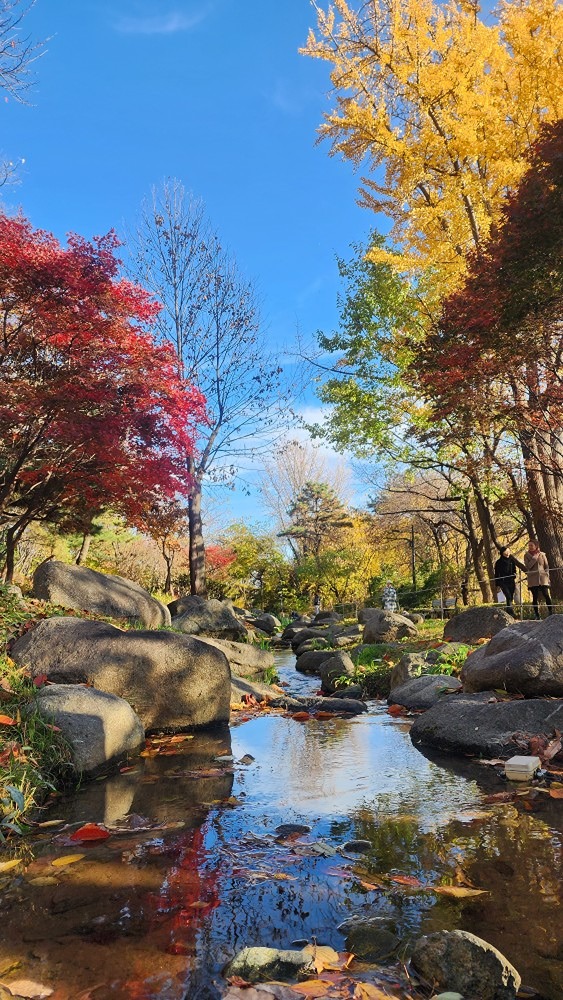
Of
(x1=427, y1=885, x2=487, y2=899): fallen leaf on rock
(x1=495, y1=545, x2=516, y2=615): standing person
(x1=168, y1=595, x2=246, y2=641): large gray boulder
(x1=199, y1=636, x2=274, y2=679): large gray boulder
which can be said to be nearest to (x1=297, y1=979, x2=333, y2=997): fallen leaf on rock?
(x1=427, y1=885, x2=487, y2=899): fallen leaf on rock

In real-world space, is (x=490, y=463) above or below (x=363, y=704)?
above

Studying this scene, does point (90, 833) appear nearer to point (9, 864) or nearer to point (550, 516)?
point (9, 864)

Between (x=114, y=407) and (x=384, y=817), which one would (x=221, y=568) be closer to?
(x=114, y=407)

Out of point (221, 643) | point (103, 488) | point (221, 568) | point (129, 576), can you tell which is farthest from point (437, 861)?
point (221, 568)

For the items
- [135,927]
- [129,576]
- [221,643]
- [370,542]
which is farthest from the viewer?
[370,542]

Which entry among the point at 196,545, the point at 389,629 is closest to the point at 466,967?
the point at 389,629

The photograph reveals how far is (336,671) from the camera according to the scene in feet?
31.4

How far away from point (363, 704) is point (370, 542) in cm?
2408

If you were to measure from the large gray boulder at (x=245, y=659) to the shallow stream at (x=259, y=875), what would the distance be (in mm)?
5310

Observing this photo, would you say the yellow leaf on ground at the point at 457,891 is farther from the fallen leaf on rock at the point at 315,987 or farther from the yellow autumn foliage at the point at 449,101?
the yellow autumn foliage at the point at 449,101

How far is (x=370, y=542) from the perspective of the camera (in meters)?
31.3

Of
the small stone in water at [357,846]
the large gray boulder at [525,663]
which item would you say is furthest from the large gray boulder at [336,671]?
the small stone in water at [357,846]

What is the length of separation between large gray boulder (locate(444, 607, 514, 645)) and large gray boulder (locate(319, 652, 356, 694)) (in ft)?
5.99

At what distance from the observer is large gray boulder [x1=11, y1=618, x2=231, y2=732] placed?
5484mm
